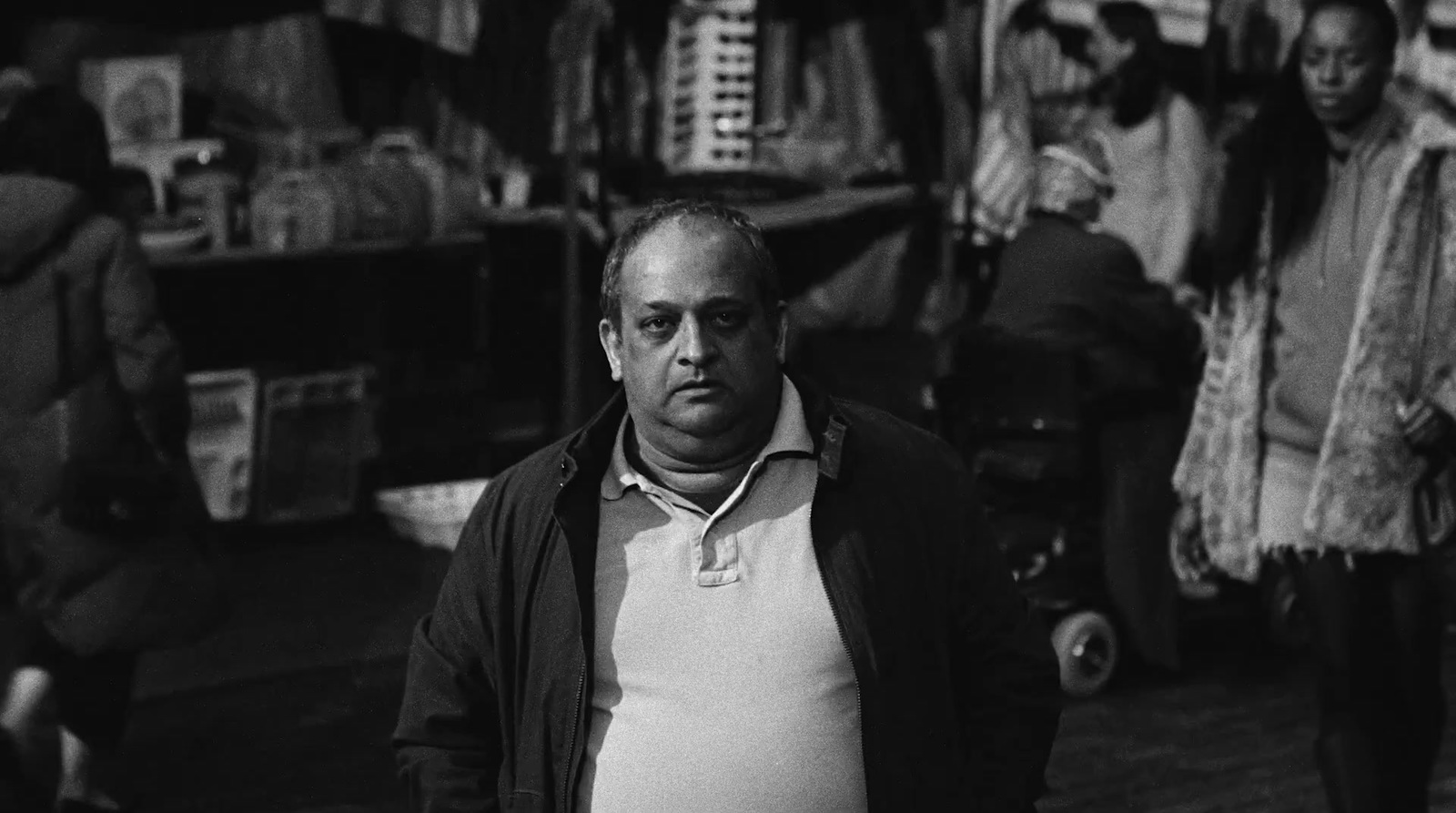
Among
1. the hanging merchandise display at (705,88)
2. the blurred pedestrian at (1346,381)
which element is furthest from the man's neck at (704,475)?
the hanging merchandise display at (705,88)

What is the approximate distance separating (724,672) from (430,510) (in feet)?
18.0

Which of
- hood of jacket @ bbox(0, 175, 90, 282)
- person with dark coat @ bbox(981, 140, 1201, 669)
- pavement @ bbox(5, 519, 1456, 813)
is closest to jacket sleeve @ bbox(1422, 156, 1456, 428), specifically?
pavement @ bbox(5, 519, 1456, 813)

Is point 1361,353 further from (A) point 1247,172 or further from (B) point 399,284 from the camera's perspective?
(B) point 399,284

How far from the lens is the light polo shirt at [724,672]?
2.90 m

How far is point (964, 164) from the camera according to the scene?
9.59 meters

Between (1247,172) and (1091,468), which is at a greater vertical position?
(1247,172)

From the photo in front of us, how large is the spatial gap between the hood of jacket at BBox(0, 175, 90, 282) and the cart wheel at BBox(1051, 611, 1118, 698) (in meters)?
3.06

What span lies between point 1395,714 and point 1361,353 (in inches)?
29.4

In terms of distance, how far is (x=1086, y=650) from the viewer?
21.9 ft

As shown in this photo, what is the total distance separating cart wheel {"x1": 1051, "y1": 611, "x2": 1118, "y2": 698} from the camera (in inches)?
259

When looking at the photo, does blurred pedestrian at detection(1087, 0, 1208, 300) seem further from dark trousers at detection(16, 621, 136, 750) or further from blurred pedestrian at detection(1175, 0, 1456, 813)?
dark trousers at detection(16, 621, 136, 750)

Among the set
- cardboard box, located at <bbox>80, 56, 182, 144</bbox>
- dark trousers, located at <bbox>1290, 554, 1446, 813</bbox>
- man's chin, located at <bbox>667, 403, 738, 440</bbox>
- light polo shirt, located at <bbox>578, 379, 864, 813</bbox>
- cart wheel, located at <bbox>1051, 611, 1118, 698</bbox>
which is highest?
man's chin, located at <bbox>667, 403, 738, 440</bbox>

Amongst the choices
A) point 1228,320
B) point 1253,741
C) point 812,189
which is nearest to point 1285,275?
point 1228,320

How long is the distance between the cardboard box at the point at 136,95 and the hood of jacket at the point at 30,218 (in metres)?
3.42
